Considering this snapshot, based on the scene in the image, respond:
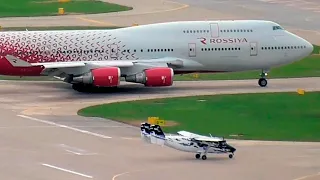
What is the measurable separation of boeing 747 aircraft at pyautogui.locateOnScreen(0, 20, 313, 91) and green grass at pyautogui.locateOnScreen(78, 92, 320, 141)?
474 centimetres

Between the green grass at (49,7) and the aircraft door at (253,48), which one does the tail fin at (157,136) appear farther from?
the green grass at (49,7)

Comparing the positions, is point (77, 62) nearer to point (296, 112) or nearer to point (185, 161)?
point (296, 112)

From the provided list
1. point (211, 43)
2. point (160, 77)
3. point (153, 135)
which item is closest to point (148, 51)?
point (160, 77)

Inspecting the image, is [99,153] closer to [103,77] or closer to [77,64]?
[103,77]

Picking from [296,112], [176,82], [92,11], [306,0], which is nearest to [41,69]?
[176,82]

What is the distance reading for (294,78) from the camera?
98.1m

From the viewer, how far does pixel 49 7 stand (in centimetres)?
14238

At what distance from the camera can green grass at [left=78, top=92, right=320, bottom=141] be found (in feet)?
246

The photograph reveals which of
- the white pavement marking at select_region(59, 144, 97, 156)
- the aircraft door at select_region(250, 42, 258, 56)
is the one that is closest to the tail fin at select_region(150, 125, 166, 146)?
the white pavement marking at select_region(59, 144, 97, 156)

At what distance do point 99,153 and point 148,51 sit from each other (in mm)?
23821

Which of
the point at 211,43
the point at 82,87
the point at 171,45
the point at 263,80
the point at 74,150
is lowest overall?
the point at 74,150

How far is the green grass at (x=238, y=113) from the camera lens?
75.1 metres

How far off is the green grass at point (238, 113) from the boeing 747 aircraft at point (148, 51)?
4.74 metres

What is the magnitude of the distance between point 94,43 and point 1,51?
21.1ft
